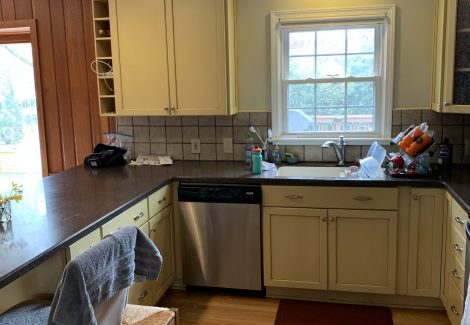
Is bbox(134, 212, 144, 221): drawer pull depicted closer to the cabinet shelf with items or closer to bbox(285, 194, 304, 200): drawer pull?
bbox(285, 194, 304, 200): drawer pull

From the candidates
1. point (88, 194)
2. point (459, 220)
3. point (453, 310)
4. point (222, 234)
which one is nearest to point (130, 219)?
point (88, 194)

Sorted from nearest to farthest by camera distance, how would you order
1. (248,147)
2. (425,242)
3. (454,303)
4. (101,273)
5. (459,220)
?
(101,273) → (459,220) → (454,303) → (425,242) → (248,147)

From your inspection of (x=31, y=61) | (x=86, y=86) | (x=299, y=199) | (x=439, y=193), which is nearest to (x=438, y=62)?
(x=439, y=193)

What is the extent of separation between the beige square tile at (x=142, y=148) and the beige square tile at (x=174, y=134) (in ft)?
0.64

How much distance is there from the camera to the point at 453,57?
275 centimetres

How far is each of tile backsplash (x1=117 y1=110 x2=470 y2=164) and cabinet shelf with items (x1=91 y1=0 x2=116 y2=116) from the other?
0.24 m

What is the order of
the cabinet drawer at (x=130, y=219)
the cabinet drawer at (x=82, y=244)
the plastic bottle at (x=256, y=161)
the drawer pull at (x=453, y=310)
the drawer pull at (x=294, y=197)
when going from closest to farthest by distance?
1. the cabinet drawer at (x=82, y=244)
2. the cabinet drawer at (x=130, y=219)
3. the drawer pull at (x=453, y=310)
4. the drawer pull at (x=294, y=197)
5. the plastic bottle at (x=256, y=161)

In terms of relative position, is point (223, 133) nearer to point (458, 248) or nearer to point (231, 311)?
point (231, 311)

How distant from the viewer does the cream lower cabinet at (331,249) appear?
2777 mm

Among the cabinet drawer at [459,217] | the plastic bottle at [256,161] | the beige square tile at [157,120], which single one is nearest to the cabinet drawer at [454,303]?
the cabinet drawer at [459,217]

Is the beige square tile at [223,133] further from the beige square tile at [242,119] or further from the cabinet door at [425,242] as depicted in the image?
the cabinet door at [425,242]

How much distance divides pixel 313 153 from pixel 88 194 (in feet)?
5.38

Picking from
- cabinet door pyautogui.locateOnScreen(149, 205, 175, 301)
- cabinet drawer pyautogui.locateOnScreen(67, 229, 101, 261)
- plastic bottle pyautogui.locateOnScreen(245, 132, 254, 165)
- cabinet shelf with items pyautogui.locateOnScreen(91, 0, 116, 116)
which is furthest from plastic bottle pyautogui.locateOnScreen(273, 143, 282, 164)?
cabinet drawer pyautogui.locateOnScreen(67, 229, 101, 261)

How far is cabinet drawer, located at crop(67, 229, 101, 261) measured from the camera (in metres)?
1.84
